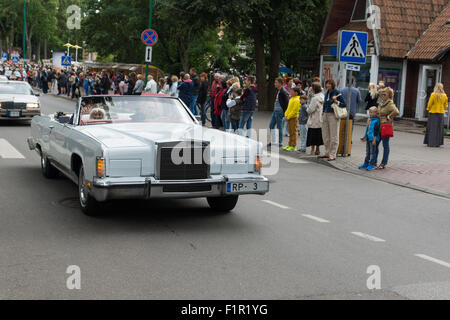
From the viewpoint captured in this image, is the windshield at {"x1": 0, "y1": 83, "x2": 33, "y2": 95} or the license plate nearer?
the license plate

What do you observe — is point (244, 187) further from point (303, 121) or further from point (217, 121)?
point (217, 121)

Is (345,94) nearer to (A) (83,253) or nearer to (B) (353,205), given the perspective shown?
(B) (353,205)

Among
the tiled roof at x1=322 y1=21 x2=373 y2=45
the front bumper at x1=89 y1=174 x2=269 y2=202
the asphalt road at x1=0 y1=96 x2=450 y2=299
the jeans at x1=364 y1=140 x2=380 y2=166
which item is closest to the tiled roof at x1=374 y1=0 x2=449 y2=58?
the tiled roof at x1=322 y1=21 x2=373 y2=45

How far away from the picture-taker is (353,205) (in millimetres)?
9523

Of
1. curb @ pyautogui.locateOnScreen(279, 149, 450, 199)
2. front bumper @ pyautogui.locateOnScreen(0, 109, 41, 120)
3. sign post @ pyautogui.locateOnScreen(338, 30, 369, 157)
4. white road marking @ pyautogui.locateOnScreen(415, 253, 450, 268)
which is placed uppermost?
sign post @ pyautogui.locateOnScreen(338, 30, 369, 157)

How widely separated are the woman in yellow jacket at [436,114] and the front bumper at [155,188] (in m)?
11.8

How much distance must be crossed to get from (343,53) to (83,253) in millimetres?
9874

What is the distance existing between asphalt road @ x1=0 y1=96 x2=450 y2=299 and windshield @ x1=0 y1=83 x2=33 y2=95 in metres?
11.7

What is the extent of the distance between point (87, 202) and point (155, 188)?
3.48 feet

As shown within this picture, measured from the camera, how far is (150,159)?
7.12m

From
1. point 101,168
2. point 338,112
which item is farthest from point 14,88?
point 101,168

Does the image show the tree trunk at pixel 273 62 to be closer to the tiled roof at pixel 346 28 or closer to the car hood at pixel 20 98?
the tiled roof at pixel 346 28

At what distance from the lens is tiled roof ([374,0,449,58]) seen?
2814 cm

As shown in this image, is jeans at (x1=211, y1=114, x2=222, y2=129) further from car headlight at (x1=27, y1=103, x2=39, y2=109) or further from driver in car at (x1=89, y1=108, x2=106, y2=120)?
driver in car at (x1=89, y1=108, x2=106, y2=120)
